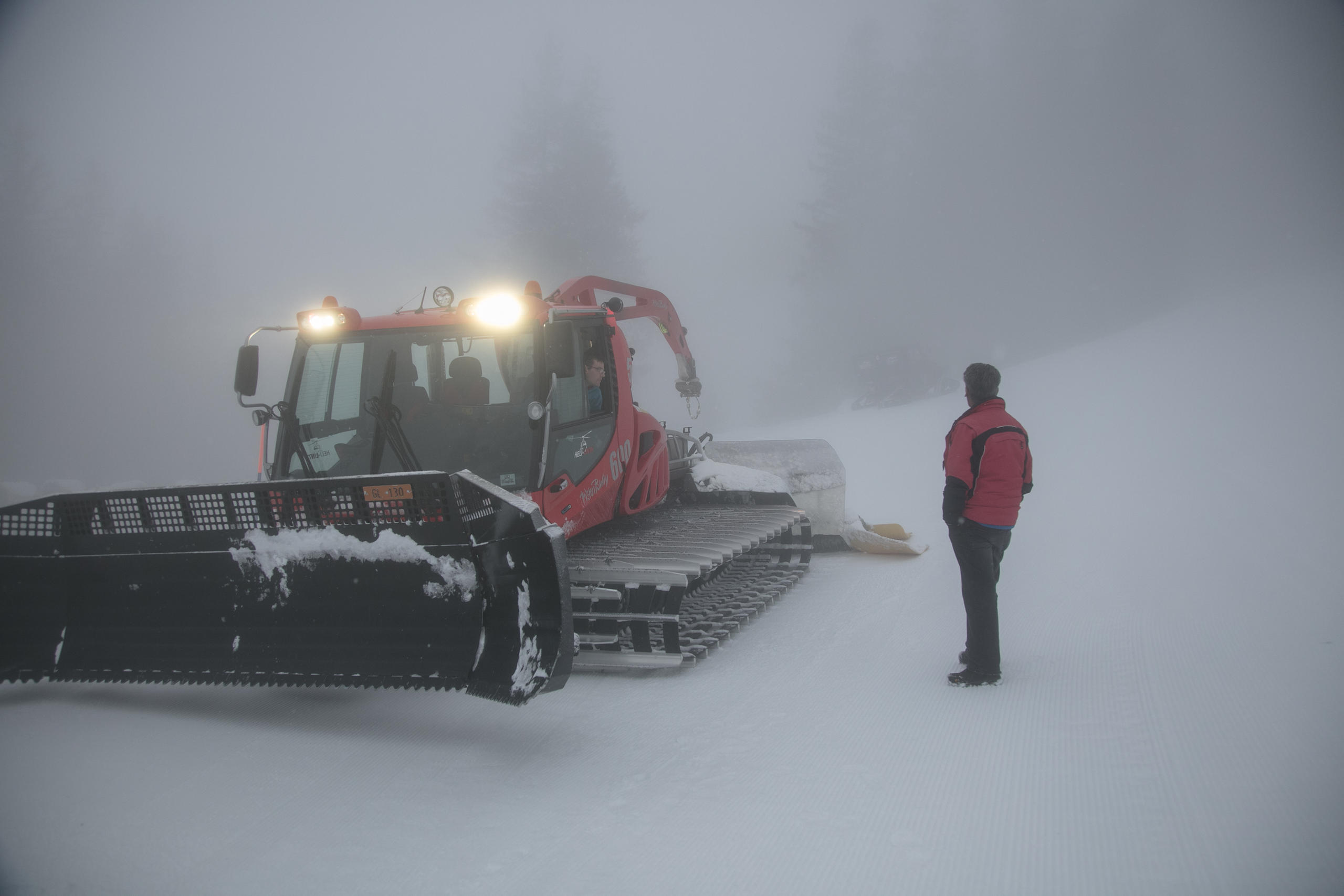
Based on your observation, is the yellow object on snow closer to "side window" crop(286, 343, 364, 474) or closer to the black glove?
the black glove

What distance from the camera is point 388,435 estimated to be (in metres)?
4.22

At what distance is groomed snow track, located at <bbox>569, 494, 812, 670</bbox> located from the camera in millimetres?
3990

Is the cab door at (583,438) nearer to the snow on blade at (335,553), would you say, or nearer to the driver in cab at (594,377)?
the driver in cab at (594,377)

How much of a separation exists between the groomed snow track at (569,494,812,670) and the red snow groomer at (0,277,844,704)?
0.02m

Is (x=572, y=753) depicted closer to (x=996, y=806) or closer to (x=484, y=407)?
(x=996, y=806)

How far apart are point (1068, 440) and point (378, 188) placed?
8781 centimetres

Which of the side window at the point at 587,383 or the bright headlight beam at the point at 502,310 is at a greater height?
the bright headlight beam at the point at 502,310

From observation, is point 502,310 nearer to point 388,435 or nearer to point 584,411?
point 584,411

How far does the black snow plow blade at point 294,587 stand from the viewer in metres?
3.08

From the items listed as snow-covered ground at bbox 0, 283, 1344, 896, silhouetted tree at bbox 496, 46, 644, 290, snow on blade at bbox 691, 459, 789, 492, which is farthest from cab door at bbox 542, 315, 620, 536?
silhouetted tree at bbox 496, 46, 644, 290

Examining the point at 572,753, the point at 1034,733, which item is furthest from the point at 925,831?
the point at 572,753

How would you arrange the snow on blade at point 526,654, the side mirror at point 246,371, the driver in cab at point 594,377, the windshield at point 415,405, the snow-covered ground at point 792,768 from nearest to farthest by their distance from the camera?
the snow-covered ground at point 792,768 < the snow on blade at point 526,654 < the windshield at point 415,405 < the side mirror at point 246,371 < the driver in cab at point 594,377

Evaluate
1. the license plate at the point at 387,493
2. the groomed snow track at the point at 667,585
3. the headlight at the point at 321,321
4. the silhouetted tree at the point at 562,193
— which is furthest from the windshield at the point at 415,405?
the silhouetted tree at the point at 562,193

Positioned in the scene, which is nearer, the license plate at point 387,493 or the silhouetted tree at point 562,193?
the license plate at point 387,493
